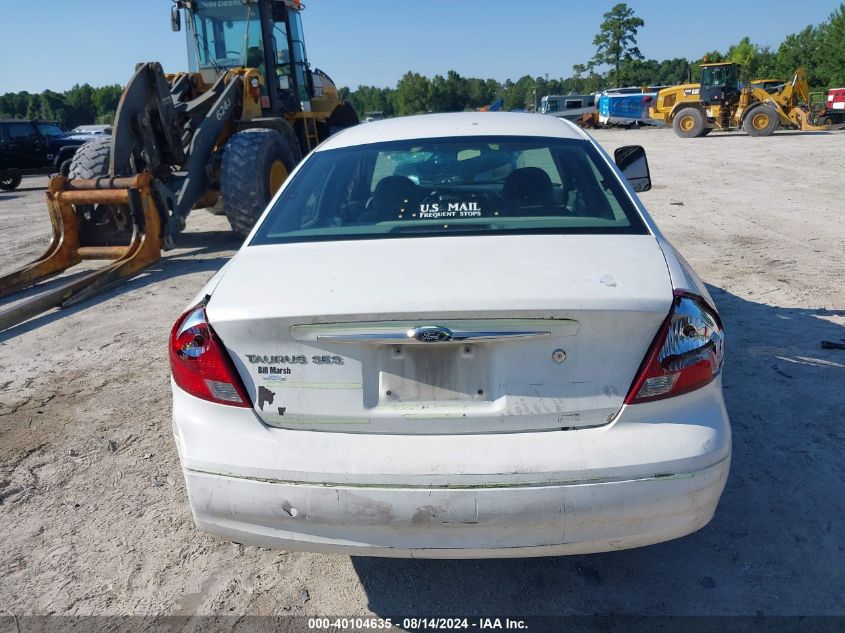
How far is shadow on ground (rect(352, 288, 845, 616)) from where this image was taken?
7.64 ft

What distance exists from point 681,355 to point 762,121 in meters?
26.7

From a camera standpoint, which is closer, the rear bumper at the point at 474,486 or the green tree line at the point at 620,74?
the rear bumper at the point at 474,486

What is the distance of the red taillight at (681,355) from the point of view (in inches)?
78.0

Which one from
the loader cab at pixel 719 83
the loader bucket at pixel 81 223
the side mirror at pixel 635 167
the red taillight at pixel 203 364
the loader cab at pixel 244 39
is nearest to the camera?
the red taillight at pixel 203 364

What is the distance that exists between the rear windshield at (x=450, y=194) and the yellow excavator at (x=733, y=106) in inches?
999

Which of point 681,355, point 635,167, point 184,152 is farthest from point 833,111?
point 681,355

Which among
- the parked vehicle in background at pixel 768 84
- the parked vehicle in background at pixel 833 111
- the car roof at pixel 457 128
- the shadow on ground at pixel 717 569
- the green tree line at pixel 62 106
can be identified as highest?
the green tree line at pixel 62 106

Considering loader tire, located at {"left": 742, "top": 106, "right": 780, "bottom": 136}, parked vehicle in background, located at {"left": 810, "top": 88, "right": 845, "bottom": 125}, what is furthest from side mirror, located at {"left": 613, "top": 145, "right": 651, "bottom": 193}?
parked vehicle in background, located at {"left": 810, "top": 88, "right": 845, "bottom": 125}

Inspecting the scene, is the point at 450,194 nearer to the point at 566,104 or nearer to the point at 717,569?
the point at 717,569

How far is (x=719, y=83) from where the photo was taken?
26469mm

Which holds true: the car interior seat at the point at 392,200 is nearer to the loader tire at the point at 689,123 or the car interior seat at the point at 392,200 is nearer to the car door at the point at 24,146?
the car door at the point at 24,146

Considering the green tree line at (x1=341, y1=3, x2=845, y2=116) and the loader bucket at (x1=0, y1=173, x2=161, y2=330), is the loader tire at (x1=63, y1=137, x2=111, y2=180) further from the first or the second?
the green tree line at (x1=341, y1=3, x2=845, y2=116)

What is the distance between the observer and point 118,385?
4.39m

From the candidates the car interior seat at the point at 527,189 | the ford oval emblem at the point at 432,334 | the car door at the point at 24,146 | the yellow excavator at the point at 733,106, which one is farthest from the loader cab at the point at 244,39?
the yellow excavator at the point at 733,106
